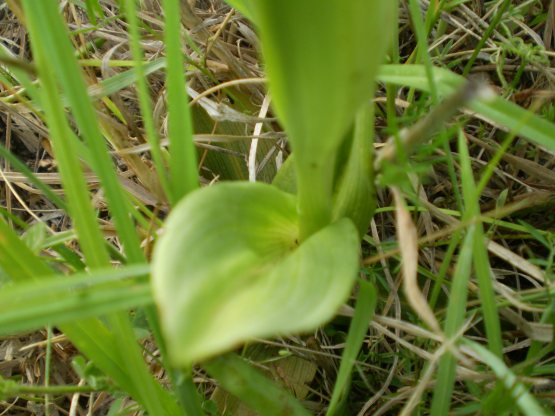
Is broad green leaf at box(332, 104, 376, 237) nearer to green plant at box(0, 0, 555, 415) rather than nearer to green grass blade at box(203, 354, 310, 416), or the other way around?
green plant at box(0, 0, 555, 415)

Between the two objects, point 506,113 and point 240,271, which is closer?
point 240,271

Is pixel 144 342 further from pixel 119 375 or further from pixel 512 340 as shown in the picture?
pixel 512 340

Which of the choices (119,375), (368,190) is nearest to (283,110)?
(368,190)

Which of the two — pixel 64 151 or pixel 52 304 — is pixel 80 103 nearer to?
pixel 64 151

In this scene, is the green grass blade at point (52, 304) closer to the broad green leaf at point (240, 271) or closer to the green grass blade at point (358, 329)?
the broad green leaf at point (240, 271)

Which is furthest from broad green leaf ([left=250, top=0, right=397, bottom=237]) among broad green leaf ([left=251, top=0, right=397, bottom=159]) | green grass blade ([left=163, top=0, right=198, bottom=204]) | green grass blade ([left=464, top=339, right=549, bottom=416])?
green grass blade ([left=464, top=339, right=549, bottom=416])

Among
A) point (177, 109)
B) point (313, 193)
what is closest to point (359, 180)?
point (313, 193)
